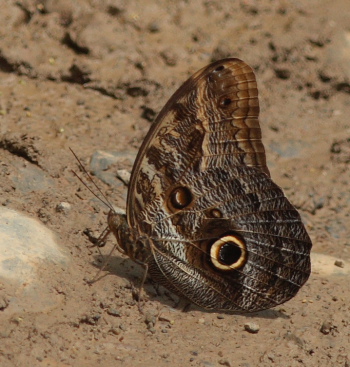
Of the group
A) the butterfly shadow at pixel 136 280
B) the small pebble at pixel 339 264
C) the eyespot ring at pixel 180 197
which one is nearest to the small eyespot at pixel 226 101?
the eyespot ring at pixel 180 197

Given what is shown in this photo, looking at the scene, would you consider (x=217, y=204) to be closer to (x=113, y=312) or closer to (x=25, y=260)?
(x=113, y=312)

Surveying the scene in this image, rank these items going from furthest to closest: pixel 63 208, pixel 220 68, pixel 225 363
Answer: pixel 63 208 < pixel 220 68 < pixel 225 363

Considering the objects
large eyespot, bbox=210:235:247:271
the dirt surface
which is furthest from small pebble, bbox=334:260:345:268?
large eyespot, bbox=210:235:247:271

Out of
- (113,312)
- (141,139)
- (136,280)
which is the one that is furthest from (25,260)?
(141,139)

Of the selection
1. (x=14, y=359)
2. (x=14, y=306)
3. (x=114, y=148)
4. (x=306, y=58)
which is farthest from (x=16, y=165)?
(x=306, y=58)

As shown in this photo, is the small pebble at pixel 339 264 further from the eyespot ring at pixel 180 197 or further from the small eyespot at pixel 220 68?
the small eyespot at pixel 220 68

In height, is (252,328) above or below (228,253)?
below
